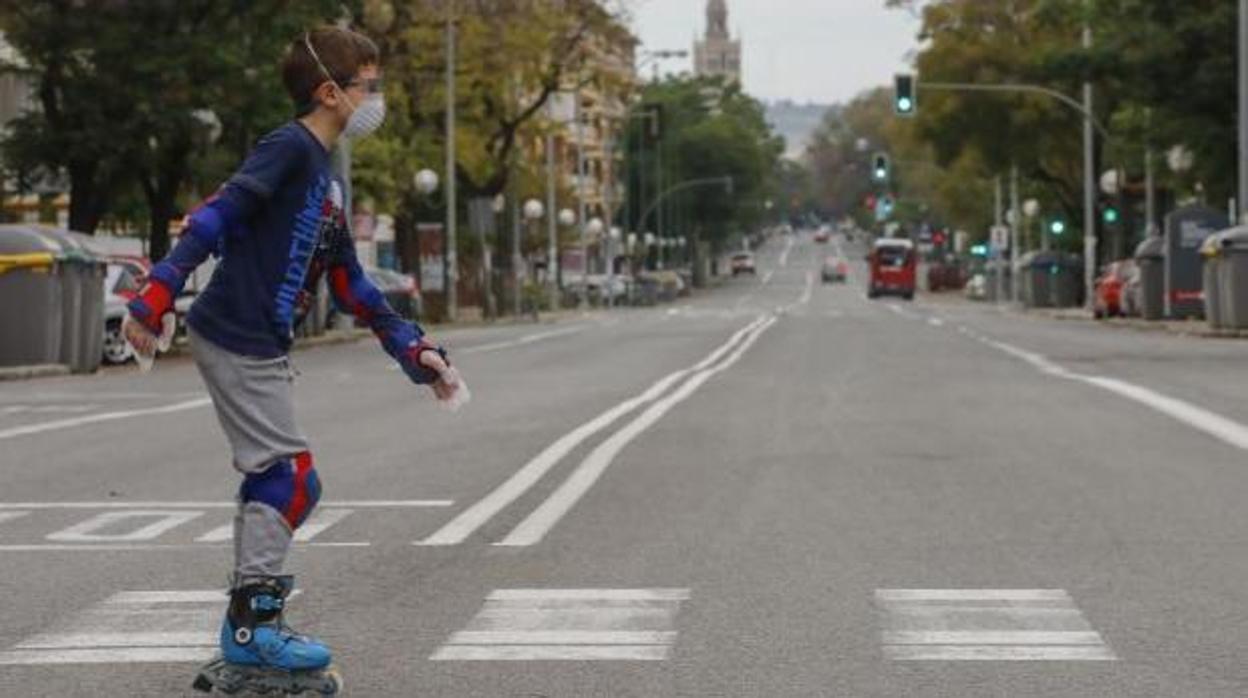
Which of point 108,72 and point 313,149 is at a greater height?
point 108,72

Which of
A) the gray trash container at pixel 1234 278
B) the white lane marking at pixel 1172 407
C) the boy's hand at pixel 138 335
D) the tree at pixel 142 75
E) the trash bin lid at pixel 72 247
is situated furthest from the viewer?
the gray trash container at pixel 1234 278

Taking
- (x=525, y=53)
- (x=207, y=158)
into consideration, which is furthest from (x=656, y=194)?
(x=207, y=158)

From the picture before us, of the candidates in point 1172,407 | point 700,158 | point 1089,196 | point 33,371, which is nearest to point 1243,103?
point 33,371

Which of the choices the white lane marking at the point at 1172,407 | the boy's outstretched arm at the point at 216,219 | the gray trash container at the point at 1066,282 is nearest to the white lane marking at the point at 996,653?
the boy's outstretched arm at the point at 216,219

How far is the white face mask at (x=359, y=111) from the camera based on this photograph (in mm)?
6957

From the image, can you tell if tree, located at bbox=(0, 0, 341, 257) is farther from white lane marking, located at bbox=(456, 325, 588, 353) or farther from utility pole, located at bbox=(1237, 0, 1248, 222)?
utility pole, located at bbox=(1237, 0, 1248, 222)

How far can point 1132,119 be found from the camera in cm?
5969

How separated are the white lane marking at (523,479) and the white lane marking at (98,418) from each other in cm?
332

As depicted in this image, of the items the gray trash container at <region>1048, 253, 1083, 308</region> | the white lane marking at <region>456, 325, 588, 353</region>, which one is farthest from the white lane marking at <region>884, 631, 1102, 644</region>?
the gray trash container at <region>1048, 253, 1083, 308</region>

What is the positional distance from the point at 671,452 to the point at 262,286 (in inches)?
374

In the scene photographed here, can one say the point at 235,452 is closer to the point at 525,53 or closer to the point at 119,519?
the point at 119,519

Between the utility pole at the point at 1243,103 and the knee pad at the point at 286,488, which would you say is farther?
the utility pole at the point at 1243,103

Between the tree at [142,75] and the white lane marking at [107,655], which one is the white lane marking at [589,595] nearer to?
the white lane marking at [107,655]

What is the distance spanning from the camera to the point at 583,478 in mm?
14320
